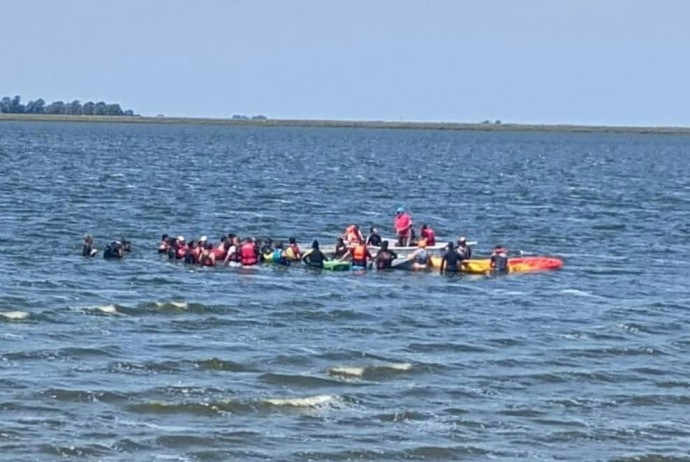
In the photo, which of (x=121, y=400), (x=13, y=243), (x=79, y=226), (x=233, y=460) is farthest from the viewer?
(x=79, y=226)

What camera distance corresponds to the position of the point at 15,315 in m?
36.2

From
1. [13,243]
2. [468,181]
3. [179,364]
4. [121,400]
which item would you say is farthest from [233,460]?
[468,181]

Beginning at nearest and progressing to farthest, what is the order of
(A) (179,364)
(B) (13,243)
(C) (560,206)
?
1. (A) (179,364)
2. (B) (13,243)
3. (C) (560,206)

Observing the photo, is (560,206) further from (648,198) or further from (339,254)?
(339,254)

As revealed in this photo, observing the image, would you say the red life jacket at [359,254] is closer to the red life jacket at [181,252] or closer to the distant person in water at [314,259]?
the distant person in water at [314,259]

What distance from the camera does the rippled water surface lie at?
25.5 metres

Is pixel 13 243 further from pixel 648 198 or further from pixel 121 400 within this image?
pixel 648 198

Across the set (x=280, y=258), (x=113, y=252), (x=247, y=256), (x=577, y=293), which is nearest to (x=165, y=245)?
(x=113, y=252)

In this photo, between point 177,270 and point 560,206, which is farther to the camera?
point 560,206

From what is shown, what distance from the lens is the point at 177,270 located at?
155 ft

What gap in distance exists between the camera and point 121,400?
2752cm

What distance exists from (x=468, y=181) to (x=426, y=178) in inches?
148

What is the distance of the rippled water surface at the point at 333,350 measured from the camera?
25.5 meters

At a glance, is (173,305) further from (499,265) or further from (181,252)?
(499,265)
